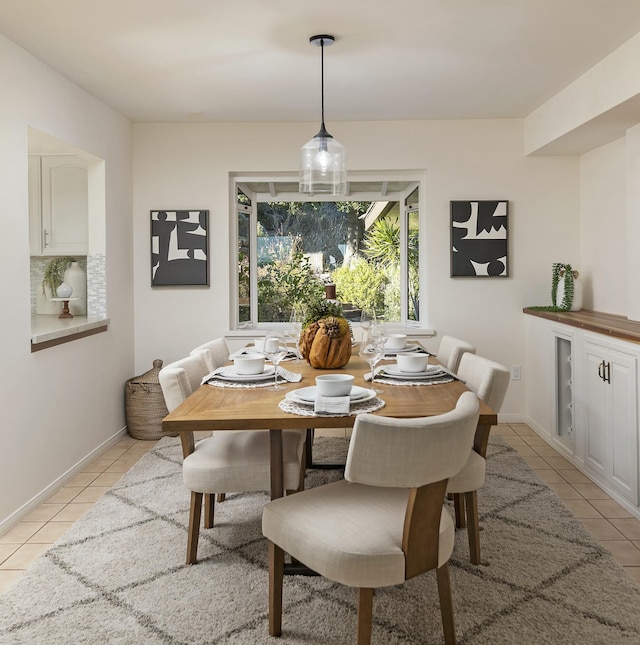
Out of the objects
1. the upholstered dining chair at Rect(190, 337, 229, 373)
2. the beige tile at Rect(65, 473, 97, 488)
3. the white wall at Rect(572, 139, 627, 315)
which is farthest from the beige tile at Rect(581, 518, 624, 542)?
the beige tile at Rect(65, 473, 97, 488)

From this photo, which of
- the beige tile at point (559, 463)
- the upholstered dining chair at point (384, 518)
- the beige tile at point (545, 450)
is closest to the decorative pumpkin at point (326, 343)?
the upholstered dining chair at point (384, 518)

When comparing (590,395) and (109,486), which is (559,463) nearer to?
(590,395)

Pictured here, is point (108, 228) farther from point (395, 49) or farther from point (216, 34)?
point (395, 49)

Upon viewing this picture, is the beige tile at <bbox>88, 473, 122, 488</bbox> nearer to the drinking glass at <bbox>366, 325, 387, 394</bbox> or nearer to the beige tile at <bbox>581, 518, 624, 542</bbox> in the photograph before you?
the drinking glass at <bbox>366, 325, 387, 394</bbox>

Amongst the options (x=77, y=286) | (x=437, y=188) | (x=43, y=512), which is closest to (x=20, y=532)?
(x=43, y=512)

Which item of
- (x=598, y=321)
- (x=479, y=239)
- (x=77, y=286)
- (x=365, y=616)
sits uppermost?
(x=479, y=239)

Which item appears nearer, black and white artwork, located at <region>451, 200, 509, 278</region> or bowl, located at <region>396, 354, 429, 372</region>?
bowl, located at <region>396, 354, 429, 372</region>

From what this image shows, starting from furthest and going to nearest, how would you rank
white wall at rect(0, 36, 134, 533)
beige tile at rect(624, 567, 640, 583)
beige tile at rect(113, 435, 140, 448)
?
beige tile at rect(113, 435, 140, 448), white wall at rect(0, 36, 134, 533), beige tile at rect(624, 567, 640, 583)

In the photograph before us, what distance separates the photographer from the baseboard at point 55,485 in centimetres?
296

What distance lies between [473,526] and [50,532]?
1954 mm

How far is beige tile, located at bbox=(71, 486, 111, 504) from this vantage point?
3318 mm

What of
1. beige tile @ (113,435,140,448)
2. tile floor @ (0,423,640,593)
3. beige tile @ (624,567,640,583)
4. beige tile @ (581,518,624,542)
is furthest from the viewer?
beige tile @ (113,435,140,448)

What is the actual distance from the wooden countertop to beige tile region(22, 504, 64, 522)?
3.02 m

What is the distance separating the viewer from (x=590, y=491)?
131 inches
